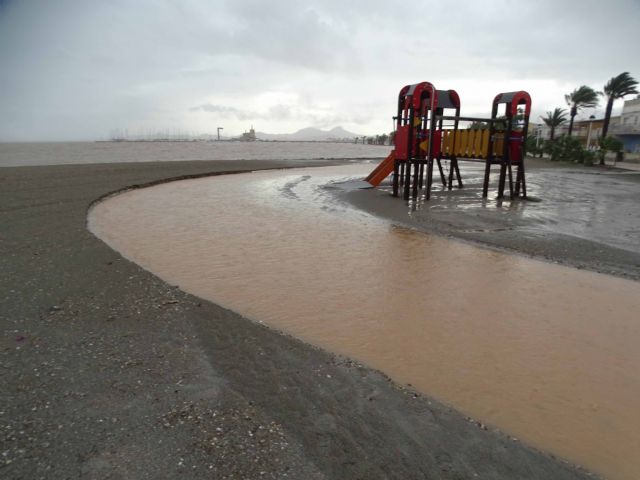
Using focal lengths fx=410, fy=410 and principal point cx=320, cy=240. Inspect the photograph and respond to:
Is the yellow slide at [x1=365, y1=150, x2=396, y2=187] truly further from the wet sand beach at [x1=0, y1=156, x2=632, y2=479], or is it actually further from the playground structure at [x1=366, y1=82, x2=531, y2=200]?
the wet sand beach at [x1=0, y1=156, x2=632, y2=479]

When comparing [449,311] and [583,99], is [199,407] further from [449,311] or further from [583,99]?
[583,99]

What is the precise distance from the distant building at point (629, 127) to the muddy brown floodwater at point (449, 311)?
189 ft

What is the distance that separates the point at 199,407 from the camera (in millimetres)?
3240

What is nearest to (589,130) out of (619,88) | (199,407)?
(619,88)

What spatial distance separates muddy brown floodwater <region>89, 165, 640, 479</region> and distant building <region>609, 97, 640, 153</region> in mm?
57625

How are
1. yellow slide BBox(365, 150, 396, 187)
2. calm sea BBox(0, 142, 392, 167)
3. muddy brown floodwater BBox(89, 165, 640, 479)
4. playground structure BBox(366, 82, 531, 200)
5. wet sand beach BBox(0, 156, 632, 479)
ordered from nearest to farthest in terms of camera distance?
wet sand beach BBox(0, 156, 632, 479) → muddy brown floodwater BBox(89, 165, 640, 479) → playground structure BBox(366, 82, 531, 200) → yellow slide BBox(365, 150, 396, 187) → calm sea BBox(0, 142, 392, 167)

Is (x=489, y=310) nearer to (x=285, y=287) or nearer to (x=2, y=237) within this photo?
(x=285, y=287)

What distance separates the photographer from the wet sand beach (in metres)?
2.71

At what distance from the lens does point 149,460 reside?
2668 mm

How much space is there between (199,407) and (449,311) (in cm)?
369

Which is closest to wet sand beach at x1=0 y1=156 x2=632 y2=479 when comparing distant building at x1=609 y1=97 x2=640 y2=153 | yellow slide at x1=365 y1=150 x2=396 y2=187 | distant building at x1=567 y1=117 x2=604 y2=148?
yellow slide at x1=365 y1=150 x2=396 y2=187

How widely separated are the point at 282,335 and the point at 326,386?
3.75 feet

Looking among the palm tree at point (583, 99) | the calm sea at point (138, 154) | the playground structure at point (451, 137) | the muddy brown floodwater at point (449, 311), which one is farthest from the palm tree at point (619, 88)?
the muddy brown floodwater at point (449, 311)

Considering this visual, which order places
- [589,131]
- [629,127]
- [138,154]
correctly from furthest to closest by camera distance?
[589,131] < [138,154] < [629,127]
